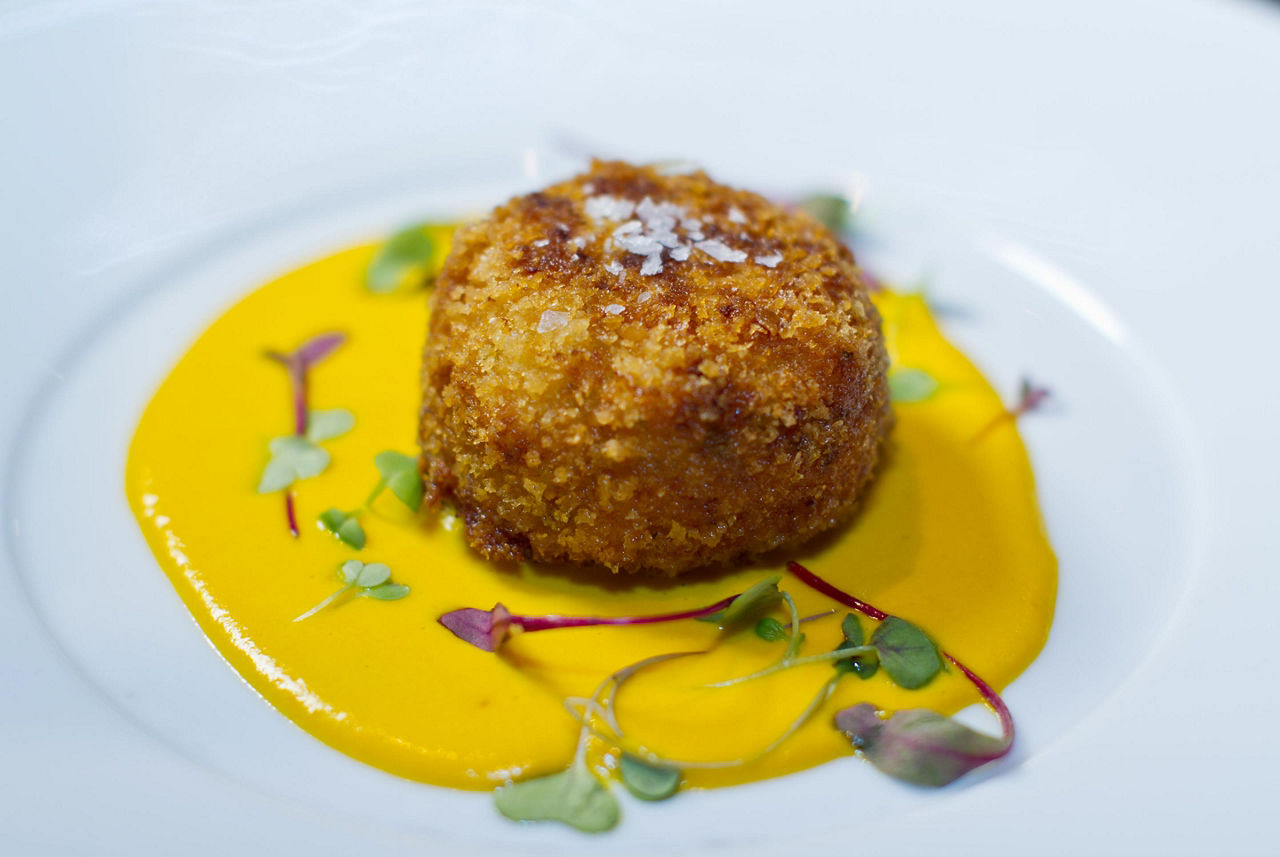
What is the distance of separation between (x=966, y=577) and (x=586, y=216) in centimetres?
142

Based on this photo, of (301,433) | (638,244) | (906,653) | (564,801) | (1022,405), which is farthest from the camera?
(1022,405)

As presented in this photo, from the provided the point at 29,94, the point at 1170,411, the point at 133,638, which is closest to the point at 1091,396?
the point at 1170,411

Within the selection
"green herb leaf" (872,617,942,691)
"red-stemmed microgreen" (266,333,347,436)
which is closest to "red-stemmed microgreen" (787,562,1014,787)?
"green herb leaf" (872,617,942,691)

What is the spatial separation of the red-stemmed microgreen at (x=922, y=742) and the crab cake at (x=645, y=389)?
564mm

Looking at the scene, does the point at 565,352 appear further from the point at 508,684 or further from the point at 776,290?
the point at 508,684

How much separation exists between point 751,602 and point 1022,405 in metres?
1.30

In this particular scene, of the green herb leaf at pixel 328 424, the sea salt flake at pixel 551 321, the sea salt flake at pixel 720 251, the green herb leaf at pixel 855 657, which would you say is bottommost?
the green herb leaf at pixel 328 424

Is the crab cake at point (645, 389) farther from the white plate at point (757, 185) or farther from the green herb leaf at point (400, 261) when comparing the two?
the green herb leaf at point (400, 261)

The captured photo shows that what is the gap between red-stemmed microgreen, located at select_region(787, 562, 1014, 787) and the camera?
2402 millimetres

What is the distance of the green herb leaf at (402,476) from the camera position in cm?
304

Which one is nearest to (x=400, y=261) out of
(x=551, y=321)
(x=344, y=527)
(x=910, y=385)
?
(x=344, y=527)

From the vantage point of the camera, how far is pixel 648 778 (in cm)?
239

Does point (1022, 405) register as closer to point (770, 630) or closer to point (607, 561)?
point (770, 630)

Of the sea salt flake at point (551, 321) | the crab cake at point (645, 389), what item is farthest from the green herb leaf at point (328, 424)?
the sea salt flake at point (551, 321)
